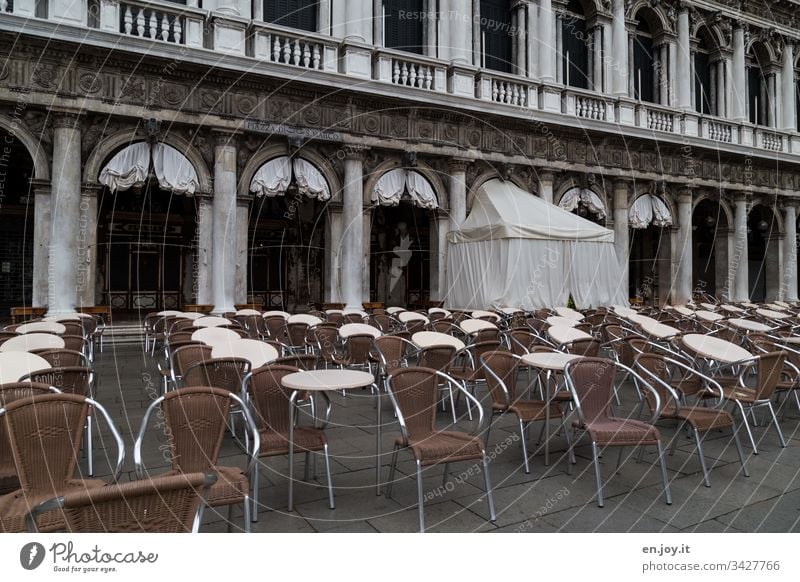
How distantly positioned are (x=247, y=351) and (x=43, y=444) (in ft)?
8.76

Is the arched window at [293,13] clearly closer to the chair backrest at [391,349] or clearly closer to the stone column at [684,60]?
the chair backrest at [391,349]

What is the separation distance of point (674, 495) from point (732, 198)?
22.5 m

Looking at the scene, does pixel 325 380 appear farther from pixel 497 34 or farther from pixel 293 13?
pixel 497 34

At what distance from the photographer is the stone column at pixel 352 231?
1549 centimetres

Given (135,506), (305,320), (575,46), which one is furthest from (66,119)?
(575,46)

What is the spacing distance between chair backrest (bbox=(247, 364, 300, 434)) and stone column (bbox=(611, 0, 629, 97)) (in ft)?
64.1

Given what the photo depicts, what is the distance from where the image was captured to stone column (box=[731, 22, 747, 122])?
76.0ft

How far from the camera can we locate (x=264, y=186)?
14.6m

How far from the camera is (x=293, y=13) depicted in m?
16.2

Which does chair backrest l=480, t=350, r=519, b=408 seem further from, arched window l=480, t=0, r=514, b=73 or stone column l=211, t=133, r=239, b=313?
arched window l=480, t=0, r=514, b=73

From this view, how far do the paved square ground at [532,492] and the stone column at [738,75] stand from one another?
22.0m
